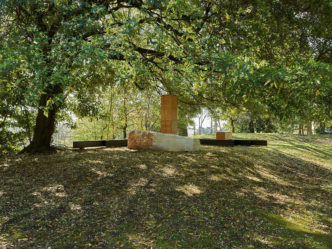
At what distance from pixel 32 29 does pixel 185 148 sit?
645 cm

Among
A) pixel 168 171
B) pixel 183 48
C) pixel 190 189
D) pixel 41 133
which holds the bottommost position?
pixel 190 189

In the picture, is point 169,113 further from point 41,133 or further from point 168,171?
point 41,133

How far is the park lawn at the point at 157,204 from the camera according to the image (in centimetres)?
335

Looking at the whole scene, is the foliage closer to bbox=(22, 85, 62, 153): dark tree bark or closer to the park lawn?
bbox=(22, 85, 62, 153): dark tree bark

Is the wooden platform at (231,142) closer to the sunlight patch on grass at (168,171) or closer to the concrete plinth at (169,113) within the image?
the concrete plinth at (169,113)

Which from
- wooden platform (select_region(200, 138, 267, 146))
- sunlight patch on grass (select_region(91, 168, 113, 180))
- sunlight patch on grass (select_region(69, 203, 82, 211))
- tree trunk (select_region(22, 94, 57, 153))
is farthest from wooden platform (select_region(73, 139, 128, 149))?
sunlight patch on grass (select_region(69, 203, 82, 211))

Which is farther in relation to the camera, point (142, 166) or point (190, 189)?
point (142, 166)

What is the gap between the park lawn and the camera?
3.35 metres

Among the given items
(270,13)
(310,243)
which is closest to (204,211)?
(310,243)

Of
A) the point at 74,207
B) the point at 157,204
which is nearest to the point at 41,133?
the point at 74,207

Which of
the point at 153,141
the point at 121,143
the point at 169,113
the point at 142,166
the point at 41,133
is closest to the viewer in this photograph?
the point at 142,166

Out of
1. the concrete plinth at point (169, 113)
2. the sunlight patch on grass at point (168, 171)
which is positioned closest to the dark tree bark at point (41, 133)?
the concrete plinth at point (169, 113)

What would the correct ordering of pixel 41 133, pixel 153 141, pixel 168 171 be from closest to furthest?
1. pixel 168 171
2. pixel 41 133
3. pixel 153 141

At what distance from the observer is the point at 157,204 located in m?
4.45
